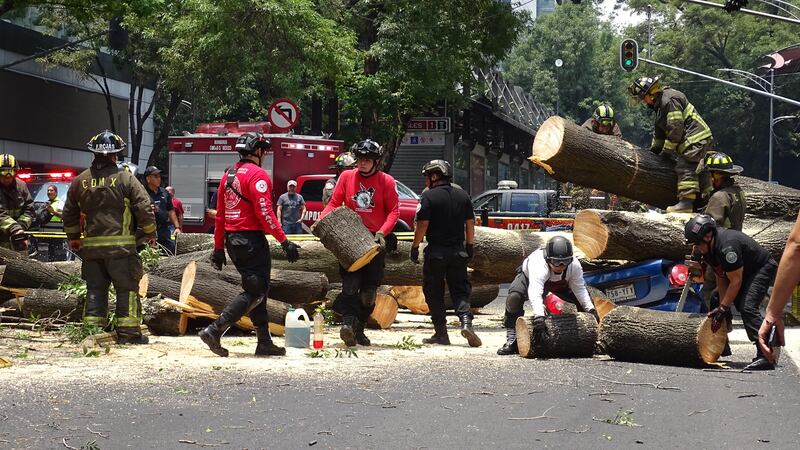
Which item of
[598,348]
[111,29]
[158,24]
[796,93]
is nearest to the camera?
[598,348]

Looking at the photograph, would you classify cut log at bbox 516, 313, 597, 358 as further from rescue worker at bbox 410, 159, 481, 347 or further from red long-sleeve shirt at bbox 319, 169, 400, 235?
red long-sleeve shirt at bbox 319, 169, 400, 235

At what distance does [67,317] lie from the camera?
11789mm

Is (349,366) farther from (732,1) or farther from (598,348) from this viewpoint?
(732,1)

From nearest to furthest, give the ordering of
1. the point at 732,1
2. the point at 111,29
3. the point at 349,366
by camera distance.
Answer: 1. the point at 349,366
2. the point at 732,1
3. the point at 111,29

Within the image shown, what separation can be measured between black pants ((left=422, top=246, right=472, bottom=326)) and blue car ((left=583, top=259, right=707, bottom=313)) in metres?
2.33

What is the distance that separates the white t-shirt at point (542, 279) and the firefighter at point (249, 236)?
6.56ft

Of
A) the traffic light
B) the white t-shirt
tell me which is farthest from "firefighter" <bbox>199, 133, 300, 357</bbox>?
the traffic light

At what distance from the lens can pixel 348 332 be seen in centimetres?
1054

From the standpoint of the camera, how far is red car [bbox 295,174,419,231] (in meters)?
21.8

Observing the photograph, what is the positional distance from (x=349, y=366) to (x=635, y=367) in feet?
7.47

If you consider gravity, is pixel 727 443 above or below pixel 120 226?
below

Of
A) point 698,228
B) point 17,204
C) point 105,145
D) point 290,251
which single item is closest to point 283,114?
point 17,204

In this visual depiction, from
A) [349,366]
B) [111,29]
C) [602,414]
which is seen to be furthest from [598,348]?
[111,29]

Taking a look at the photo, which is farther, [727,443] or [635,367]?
[635,367]
